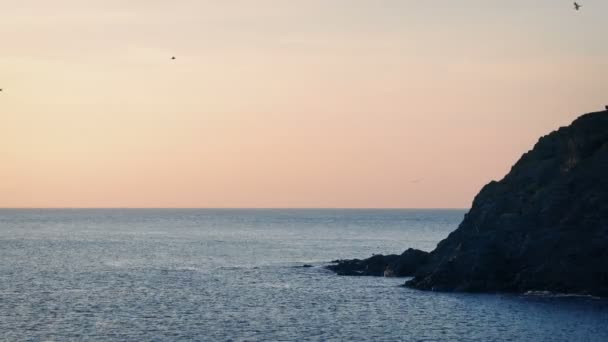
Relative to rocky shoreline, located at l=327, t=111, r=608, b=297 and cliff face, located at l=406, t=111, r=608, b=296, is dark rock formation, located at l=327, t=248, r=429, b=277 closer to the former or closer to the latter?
rocky shoreline, located at l=327, t=111, r=608, b=297

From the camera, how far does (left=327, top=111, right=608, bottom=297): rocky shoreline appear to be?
101625mm

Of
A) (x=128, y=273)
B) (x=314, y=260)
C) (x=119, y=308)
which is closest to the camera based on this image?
(x=119, y=308)

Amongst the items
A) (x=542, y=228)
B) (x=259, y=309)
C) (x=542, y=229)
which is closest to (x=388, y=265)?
(x=542, y=228)

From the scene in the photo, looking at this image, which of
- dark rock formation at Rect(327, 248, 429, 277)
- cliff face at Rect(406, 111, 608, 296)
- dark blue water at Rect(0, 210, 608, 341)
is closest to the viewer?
dark blue water at Rect(0, 210, 608, 341)

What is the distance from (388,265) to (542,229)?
3168 cm

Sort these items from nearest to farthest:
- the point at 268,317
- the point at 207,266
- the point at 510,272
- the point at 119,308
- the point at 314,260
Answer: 1. the point at 268,317
2. the point at 119,308
3. the point at 510,272
4. the point at 207,266
5. the point at 314,260

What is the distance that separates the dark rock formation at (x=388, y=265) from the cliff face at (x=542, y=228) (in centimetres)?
630

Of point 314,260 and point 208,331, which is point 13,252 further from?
point 208,331

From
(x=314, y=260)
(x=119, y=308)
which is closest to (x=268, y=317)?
(x=119, y=308)

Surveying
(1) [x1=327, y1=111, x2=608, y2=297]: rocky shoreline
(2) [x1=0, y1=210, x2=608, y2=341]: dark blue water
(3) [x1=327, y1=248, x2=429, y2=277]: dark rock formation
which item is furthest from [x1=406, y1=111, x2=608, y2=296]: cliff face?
(3) [x1=327, y1=248, x2=429, y2=277]: dark rock formation

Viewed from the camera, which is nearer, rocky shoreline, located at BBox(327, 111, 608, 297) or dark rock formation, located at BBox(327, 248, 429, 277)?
rocky shoreline, located at BBox(327, 111, 608, 297)

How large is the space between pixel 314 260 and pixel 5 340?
314 ft

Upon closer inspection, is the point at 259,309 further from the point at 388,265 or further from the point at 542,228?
the point at 388,265

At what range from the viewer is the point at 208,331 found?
8088 cm
